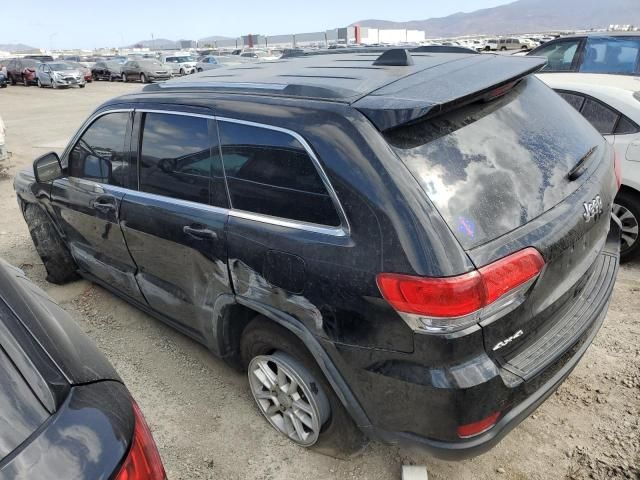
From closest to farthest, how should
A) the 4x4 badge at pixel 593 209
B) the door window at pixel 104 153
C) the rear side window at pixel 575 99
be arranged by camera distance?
the 4x4 badge at pixel 593 209
the door window at pixel 104 153
the rear side window at pixel 575 99

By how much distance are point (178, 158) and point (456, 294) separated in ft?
5.62

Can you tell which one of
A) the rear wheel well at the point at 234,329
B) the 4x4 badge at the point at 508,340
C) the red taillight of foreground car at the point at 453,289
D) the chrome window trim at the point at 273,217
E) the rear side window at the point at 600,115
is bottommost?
the rear wheel well at the point at 234,329

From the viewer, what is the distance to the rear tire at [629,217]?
4.04m

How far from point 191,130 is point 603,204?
83.3 inches

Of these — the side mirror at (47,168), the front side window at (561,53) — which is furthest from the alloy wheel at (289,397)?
the front side window at (561,53)

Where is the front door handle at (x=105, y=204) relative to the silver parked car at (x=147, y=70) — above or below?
above

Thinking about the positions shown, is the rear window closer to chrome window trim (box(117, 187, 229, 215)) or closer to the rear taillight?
the rear taillight

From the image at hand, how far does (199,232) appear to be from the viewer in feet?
8.13

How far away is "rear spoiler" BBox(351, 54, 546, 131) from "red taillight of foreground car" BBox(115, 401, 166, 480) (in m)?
1.30

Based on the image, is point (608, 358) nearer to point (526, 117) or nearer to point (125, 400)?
point (526, 117)

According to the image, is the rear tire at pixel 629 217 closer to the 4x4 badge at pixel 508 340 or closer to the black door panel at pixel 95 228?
the 4x4 badge at pixel 508 340

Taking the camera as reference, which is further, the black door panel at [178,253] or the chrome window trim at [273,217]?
the black door panel at [178,253]

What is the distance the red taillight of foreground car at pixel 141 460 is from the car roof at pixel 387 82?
1.31 m

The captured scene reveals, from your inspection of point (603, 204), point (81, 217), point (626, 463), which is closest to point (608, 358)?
point (626, 463)
